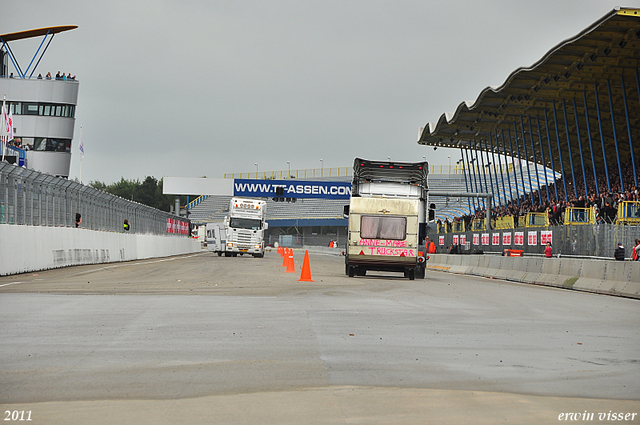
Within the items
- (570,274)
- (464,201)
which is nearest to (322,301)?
(570,274)

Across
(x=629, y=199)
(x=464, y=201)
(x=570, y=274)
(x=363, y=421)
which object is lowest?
(x=363, y=421)

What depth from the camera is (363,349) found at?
8523 millimetres

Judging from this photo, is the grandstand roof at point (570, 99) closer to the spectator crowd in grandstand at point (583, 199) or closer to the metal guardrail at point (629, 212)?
the spectator crowd in grandstand at point (583, 199)

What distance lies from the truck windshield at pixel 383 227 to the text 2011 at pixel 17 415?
20847mm

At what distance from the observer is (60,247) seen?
26.7 meters

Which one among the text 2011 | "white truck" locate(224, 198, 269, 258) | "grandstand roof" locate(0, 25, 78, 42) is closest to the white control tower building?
"grandstand roof" locate(0, 25, 78, 42)

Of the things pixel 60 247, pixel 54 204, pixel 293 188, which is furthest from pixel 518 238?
pixel 293 188

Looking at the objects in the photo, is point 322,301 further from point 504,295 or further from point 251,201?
point 251,201

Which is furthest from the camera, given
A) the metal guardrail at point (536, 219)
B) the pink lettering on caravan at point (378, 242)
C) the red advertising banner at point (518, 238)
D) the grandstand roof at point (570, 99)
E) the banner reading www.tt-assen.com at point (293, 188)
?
the banner reading www.tt-assen.com at point (293, 188)

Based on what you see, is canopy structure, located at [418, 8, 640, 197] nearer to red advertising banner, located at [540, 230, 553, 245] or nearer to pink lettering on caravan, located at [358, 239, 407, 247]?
red advertising banner, located at [540, 230, 553, 245]

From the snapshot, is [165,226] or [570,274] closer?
[570,274]

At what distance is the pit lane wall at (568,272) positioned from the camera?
19891 millimetres

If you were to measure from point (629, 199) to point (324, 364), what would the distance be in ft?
94.0

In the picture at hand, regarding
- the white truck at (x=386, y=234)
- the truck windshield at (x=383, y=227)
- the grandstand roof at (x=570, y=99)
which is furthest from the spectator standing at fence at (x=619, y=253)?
the grandstand roof at (x=570, y=99)
